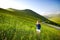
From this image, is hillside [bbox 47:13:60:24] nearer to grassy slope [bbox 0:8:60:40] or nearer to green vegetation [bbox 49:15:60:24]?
green vegetation [bbox 49:15:60:24]

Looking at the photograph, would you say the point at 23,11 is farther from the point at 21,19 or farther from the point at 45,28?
the point at 45,28

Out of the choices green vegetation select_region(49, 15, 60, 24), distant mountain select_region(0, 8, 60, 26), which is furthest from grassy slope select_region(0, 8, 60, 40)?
green vegetation select_region(49, 15, 60, 24)

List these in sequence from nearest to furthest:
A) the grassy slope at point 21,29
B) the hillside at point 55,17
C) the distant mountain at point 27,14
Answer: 1. the grassy slope at point 21,29
2. the distant mountain at point 27,14
3. the hillside at point 55,17

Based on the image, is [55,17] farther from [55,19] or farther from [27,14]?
[27,14]

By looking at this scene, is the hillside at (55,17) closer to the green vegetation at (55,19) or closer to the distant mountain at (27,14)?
the green vegetation at (55,19)

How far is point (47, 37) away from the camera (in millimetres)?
5828

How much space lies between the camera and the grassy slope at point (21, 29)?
17.5ft

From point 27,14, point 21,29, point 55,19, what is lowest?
point 21,29

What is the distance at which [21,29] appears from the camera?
5582 mm

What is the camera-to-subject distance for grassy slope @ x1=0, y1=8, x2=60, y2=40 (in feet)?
17.5

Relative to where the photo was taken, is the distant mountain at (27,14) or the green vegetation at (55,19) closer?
the distant mountain at (27,14)

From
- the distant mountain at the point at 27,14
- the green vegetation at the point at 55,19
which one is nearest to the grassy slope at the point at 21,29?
the distant mountain at the point at 27,14

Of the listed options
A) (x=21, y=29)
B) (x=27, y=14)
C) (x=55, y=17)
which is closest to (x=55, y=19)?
(x=55, y=17)

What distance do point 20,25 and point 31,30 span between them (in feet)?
1.20
